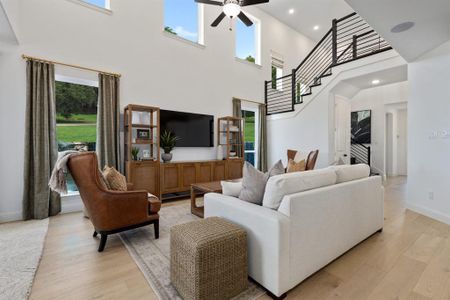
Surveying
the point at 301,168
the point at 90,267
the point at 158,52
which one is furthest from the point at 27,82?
the point at 301,168

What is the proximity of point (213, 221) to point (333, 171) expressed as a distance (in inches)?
52.0

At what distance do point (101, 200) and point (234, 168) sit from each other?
3.64m

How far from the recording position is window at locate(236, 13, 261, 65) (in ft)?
20.5

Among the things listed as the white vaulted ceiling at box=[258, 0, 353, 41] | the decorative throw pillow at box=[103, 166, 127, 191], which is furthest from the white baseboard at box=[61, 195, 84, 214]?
the white vaulted ceiling at box=[258, 0, 353, 41]

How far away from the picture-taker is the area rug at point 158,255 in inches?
62.9

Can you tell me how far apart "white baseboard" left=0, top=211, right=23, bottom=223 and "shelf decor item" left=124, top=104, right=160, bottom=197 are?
61.8 inches

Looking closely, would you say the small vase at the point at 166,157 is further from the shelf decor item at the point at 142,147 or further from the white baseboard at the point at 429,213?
the white baseboard at the point at 429,213

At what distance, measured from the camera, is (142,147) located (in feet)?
14.3

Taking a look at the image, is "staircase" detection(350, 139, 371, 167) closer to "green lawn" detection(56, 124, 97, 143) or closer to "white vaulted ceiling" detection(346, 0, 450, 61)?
"white vaulted ceiling" detection(346, 0, 450, 61)

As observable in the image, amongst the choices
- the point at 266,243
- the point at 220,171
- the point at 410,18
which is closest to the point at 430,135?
the point at 410,18

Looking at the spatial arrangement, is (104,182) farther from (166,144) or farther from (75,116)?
(75,116)

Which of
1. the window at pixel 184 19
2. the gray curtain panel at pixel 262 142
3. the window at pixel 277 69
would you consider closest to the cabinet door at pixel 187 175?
the gray curtain panel at pixel 262 142

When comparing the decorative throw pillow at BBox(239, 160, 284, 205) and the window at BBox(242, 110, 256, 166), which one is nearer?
the decorative throw pillow at BBox(239, 160, 284, 205)

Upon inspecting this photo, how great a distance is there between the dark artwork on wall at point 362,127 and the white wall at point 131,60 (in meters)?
3.73
